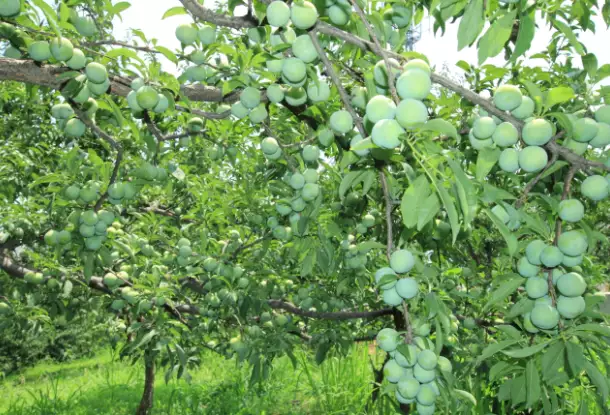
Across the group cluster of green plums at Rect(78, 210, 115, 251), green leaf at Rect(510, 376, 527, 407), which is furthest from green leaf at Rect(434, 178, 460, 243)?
cluster of green plums at Rect(78, 210, 115, 251)

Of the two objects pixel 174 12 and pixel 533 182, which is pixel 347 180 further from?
pixel 174 12

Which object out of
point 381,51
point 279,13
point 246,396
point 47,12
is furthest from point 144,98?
point 246,396

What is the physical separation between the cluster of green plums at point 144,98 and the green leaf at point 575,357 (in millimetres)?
1118

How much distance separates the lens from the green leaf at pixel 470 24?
799 mm

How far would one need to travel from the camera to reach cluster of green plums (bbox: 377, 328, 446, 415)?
106cm

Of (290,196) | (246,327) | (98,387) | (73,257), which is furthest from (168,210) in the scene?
(98,387)

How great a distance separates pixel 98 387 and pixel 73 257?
3.64 m

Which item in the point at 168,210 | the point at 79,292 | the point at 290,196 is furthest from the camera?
the point at 168,210

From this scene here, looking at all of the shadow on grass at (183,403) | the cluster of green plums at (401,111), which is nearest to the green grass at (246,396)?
the shadow on grass at (183,403)

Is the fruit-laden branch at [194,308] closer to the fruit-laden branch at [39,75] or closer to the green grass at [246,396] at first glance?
the green grass at [246,396]

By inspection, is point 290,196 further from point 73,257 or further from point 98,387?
point 98,387

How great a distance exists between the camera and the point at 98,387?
19.1ft

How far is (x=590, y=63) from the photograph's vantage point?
3.90ft

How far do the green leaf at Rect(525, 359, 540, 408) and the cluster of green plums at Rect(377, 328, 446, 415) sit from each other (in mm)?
165
